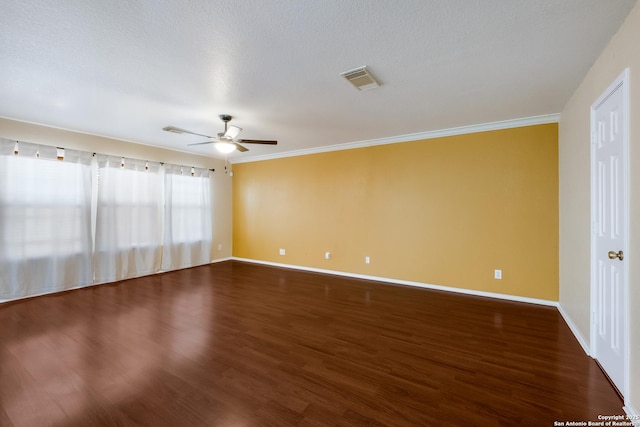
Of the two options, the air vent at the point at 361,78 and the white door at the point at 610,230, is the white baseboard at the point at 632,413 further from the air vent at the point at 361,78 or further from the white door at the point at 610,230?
the air vent at the point at 361,78

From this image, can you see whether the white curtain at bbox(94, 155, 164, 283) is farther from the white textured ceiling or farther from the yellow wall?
the yellow wall

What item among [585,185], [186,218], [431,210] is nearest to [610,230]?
[585,185]

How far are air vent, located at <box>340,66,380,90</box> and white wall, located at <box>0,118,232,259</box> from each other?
4.45 metres

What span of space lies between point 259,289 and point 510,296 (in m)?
3.74

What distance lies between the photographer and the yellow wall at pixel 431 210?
349 cm

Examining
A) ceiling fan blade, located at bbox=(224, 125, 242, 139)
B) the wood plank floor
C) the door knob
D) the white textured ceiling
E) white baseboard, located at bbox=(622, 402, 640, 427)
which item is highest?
the white textured ceiling

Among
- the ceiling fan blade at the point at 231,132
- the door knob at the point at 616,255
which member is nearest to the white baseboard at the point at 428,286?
the door knob at the point at 616,255

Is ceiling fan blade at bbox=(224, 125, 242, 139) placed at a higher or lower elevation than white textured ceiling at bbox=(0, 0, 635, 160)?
lower

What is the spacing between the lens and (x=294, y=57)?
6.92ft

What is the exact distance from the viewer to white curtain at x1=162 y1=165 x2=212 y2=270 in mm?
5266

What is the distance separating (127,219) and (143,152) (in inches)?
52.0

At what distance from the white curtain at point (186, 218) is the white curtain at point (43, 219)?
49.1 inches

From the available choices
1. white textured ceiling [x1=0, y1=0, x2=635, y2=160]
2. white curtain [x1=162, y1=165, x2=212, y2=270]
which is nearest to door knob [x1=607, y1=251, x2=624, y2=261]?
white textured ceiling [x1=0, y1=0, x2=635, y2=160]

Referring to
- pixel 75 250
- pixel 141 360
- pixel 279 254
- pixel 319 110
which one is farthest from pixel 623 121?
pixel 75 250
